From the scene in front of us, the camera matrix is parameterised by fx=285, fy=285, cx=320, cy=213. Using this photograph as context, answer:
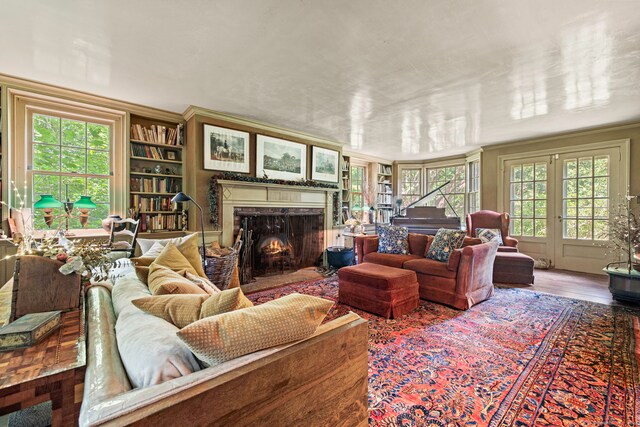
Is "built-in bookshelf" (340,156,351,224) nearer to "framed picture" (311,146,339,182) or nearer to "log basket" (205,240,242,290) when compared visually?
"framed picture" (311,146,339,182)

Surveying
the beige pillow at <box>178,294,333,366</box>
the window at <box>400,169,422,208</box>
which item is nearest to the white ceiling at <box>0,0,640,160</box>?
the beige pillow at <box>178,294,333,366</box>

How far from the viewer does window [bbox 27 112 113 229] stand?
329 centimetres

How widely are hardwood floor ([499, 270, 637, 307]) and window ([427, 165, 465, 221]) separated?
7.51ft

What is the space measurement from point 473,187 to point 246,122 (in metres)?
5.19

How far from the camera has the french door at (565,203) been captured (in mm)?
4715

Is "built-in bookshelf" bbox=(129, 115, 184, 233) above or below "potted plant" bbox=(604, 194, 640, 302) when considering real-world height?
above

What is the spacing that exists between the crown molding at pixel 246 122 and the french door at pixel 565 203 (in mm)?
3906

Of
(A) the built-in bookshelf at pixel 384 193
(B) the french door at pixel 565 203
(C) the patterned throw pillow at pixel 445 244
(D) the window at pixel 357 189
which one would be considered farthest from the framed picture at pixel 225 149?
(B) the french door at pixel 565 203

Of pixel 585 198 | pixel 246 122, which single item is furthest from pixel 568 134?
pixel 246 122

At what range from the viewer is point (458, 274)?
3.13 metres

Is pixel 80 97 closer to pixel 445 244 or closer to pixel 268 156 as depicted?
pixel 268 156

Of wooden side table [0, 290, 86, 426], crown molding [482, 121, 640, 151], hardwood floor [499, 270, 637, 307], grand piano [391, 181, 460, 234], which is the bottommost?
hardwood floor [499, 270, 637, 307]

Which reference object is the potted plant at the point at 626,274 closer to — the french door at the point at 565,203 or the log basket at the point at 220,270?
the french door at the point at 565,203

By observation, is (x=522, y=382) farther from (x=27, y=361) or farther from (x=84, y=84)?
(x=84, y=84)
